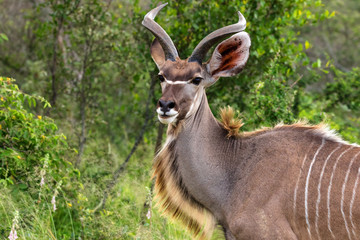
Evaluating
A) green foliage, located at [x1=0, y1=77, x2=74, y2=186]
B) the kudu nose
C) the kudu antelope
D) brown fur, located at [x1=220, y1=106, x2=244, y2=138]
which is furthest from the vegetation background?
brown fur, located at [x1=220, y1=106, x2=244, y2=138]

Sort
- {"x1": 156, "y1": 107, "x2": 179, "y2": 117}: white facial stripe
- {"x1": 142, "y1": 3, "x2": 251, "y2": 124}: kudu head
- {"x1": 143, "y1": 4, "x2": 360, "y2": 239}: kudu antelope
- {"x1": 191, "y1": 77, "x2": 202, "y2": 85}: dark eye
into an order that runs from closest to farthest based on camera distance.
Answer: {"x1": 143, "y1": 4, "x2": 360, "y2": 239}: kudu antelope < {"x1": 156, "y1": 107, "x2": 179, "y2": 117}: white facial stripe < {"x1": 142, "y1": 3, "x2": 251, "y2": 124}: kudu head < {"x1": 191, "y1": 77, "x2": 202, "y2": 85}: dark eye

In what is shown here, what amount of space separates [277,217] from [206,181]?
1.87ft

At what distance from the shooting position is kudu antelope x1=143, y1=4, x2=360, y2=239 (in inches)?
122

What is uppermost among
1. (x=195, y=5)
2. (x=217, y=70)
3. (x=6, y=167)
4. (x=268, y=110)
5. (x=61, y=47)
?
(x=195, y=5)

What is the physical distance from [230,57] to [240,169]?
832mm

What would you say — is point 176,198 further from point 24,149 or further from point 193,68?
point 24,149

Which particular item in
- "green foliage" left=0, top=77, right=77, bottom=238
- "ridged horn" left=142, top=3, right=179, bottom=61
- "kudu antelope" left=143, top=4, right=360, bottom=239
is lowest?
"green foliage" left=0, top=77, right=77, bottom=238

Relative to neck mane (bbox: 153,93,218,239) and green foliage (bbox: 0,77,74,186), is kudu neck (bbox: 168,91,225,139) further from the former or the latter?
green foliage (bbox: 0,77,74,186)

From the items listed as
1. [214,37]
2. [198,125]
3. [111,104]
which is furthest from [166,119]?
[111,104]

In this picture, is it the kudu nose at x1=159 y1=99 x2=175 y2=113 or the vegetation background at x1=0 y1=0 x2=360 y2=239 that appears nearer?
the kudu nose at x1=159 y1=99 x2=175 y2=113

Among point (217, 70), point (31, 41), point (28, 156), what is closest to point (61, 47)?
point (31, 41)

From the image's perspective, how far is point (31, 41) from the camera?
26.6 ft

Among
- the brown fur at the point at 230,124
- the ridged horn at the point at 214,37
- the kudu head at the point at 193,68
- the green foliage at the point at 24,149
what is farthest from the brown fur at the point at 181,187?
the green foliage at the point at 24,149

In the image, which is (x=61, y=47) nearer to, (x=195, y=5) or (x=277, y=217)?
(x=195, y=5)
